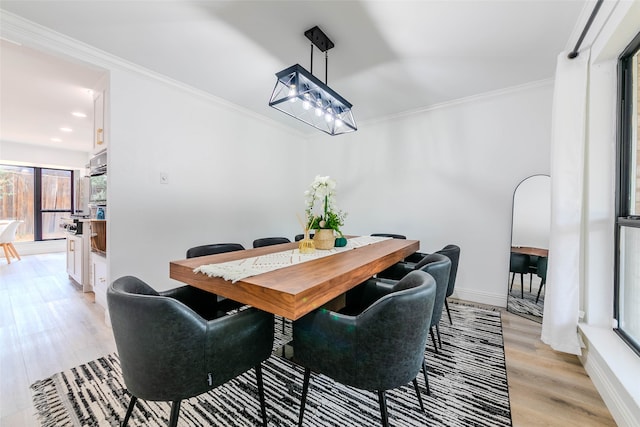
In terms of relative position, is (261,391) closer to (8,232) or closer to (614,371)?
(614,371)

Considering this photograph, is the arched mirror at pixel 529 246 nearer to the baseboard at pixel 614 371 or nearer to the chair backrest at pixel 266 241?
the baseboard at pixel 614 371

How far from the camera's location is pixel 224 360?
1.05 meters

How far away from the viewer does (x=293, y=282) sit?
115cm

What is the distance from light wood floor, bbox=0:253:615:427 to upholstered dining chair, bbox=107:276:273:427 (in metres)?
1.02

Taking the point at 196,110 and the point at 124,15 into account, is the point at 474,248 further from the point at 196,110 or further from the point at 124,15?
the point at 124,15

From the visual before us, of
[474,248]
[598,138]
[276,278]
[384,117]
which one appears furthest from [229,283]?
[384,117]

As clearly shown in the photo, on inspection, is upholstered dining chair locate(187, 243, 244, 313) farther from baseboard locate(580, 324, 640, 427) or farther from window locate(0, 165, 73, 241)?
window locate(0, 165, 73, 241)

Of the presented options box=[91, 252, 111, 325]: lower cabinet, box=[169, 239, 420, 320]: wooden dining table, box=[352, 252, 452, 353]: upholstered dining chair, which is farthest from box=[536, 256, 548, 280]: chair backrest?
box=[91, 252, 111, 325]: lower cabinet

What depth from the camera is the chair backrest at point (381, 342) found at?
100 centimetres

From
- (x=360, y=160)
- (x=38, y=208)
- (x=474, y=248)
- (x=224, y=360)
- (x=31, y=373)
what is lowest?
(x=31, y=373)

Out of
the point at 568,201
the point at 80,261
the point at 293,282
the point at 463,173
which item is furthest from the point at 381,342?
the point at 80,261

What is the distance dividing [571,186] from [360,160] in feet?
8.32

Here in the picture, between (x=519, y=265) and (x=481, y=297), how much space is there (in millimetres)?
572

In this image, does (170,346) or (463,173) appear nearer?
(170,346)
